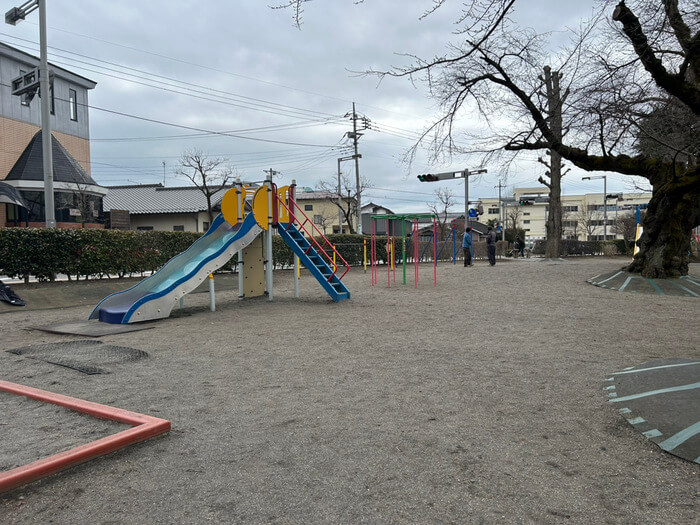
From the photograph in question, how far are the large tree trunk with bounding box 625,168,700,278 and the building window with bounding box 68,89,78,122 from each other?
28.4 meters

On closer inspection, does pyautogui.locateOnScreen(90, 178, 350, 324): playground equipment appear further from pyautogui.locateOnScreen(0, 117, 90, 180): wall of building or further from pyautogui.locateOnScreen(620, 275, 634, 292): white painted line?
pyautogui.locateOnScreen(0, 117, 90, 180): wall of building

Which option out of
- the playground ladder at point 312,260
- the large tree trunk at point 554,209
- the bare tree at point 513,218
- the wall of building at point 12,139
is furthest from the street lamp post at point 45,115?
the bare tree at point 513,218

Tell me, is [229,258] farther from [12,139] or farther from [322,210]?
[322,210]

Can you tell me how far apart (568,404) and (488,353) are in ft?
6.23

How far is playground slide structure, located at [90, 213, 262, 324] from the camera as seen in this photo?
8.30m

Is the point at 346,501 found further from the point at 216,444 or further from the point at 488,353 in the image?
the point at 488,353

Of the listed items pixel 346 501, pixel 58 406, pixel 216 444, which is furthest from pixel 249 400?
pixel 346 501

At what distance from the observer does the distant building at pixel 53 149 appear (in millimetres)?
23281

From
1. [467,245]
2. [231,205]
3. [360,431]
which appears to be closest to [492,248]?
[467,245]

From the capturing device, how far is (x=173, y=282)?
343 inches

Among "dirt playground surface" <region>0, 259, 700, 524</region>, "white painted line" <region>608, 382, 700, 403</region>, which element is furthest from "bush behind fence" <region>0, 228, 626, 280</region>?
"white painted line" <region>608, 382, 700, 403</region>

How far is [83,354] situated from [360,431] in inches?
158

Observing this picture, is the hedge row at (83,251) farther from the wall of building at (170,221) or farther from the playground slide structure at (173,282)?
the wall of building at (170,221)

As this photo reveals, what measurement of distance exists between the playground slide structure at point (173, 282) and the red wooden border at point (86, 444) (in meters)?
4.07
